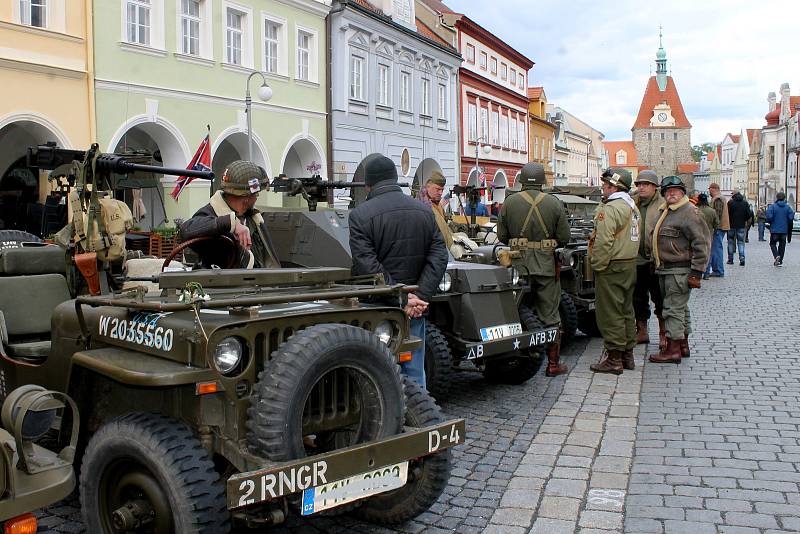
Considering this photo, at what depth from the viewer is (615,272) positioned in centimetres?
795

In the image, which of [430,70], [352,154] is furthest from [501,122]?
[352,154]

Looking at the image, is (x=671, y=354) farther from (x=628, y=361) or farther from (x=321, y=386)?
(x=321, y=386)

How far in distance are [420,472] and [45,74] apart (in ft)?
47.3

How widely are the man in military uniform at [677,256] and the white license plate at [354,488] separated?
532cm

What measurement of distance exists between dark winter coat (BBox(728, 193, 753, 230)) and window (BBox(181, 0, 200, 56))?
13489 mm

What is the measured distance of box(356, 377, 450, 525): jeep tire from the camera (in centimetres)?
398

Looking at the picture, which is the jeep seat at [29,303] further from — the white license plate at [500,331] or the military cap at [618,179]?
the military cap at [618,179]

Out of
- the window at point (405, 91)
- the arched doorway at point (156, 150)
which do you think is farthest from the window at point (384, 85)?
the arched doorway at point (156, 150)

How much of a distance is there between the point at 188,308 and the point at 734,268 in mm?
19097

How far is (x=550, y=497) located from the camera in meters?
4.63

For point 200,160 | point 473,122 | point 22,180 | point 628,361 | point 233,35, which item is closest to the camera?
point 628,361

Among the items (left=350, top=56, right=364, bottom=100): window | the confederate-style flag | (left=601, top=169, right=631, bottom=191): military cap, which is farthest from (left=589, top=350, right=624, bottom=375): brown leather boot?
(left=350, top=56, right=364, bottom=100): window

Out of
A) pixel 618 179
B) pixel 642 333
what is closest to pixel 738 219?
pixel 642 333

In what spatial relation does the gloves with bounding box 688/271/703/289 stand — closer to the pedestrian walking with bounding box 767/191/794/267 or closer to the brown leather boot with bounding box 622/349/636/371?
the brown leather boot with bounding box 622/349/636/371
